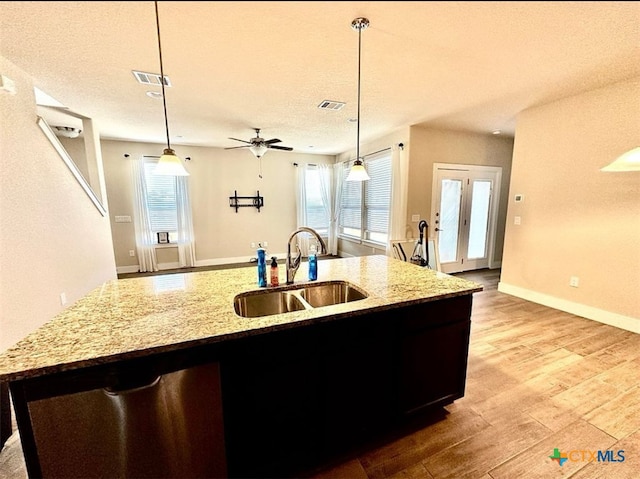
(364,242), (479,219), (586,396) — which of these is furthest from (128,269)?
(479,219)

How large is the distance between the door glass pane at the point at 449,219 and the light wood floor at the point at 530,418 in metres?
2.26

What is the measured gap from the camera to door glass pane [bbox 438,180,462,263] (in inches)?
184

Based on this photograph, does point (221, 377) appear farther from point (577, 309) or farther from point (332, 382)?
point (577, 309)

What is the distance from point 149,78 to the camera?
254 cm

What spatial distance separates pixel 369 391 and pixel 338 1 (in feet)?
5.28

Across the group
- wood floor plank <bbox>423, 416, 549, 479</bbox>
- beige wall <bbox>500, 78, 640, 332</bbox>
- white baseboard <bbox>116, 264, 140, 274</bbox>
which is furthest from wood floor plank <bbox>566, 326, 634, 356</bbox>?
white baseboard <bbox>116, 264, 140, 274</bbox>

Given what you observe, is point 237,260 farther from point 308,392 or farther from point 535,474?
point 535,474

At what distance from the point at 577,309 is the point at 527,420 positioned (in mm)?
2318

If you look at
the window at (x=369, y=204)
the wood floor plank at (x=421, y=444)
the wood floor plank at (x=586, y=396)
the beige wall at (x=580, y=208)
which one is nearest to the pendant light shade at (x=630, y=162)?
the beige wall at (x=580, y=208)

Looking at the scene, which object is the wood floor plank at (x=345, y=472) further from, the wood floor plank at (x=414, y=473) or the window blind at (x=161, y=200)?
the window blind at (x=161, y=200)

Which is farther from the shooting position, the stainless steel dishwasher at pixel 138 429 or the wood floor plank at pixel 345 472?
the wood floor plank at pixel 345 472

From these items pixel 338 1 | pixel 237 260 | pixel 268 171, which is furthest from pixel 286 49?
pixel 237 260

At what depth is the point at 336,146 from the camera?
5.66 meters

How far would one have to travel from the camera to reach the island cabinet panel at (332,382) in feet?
3.86
